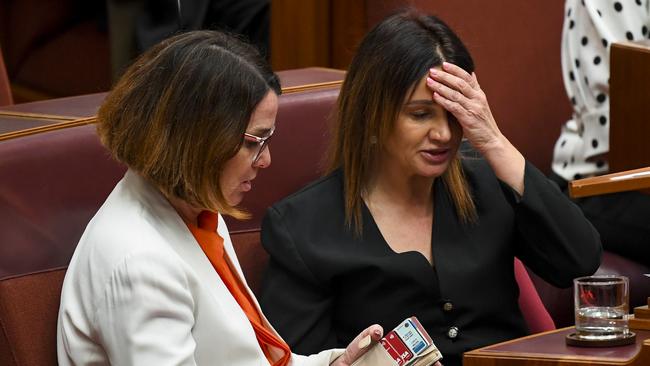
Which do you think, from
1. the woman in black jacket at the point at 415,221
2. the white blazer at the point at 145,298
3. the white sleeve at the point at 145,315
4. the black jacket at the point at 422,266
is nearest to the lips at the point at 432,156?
the woman in black jacket at the point at 415,221

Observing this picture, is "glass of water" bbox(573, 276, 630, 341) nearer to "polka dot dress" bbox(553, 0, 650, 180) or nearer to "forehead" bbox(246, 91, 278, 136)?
"forehead" bbox(246, 91, 278, 136)

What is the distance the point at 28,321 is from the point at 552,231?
0.85 m

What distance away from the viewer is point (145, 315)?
1.69 metres

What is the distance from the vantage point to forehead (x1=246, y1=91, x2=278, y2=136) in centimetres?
185

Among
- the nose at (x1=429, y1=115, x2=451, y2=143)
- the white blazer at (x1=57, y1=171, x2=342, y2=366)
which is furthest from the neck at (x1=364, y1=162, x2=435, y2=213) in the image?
the white blazer at (x1=57, y1=171, x2=342, y2=366)

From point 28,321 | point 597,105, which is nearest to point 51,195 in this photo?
point 28,321

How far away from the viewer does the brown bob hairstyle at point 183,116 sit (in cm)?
178

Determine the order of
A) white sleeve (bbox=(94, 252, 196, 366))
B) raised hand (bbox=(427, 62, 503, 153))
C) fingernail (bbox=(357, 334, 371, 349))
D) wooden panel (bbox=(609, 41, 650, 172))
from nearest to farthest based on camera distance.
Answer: white sleeve (bbox=(94, 252, 196, 366)), fingernail (bbox=(357, 334, 371, 349)), raised hand (bbox=(427, 62, 503, 153)), wooden panel (bbox=(609, 41, 650, 172))

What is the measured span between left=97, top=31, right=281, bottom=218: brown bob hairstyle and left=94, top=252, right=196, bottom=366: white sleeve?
0.40 ft

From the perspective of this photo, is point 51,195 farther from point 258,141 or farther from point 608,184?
point 608,184

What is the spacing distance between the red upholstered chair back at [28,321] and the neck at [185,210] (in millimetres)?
243

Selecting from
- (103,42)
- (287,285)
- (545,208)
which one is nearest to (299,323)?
(287,285)

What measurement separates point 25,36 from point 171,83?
2259 mm

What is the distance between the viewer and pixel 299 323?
2.19m
